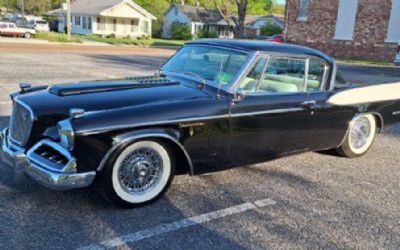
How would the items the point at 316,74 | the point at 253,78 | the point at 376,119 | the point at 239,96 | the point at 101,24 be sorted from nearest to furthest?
the point at 239,96 → the point at 253,78 → the point at 316,74 → the point at 376,119 → the point at 101,24

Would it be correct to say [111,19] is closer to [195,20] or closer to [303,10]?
[195,20]

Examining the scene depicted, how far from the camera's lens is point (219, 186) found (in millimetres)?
4703

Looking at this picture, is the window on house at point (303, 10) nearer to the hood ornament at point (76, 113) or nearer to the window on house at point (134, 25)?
the window on house at point (134, 25)

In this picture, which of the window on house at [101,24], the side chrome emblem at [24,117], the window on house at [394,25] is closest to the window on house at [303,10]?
the window on house at [394,25]

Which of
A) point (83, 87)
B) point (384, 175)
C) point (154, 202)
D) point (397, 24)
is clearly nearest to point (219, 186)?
point (154, 202)

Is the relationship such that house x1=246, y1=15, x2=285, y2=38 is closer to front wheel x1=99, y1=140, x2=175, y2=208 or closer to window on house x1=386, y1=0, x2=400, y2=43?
window on house x1=386, y1=0, x2=400, y2=43

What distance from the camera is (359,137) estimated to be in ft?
19.8

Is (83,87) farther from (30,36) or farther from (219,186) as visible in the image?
(30,36)

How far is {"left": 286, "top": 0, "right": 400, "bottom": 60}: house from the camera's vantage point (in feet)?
90.1

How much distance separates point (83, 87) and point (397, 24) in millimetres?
27188

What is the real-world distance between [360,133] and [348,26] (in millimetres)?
25276

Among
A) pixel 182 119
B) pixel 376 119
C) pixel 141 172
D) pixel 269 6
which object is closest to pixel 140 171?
pixel 141 172

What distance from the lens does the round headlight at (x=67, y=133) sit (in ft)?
11.8

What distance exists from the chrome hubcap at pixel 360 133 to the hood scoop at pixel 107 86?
269 centimetres
